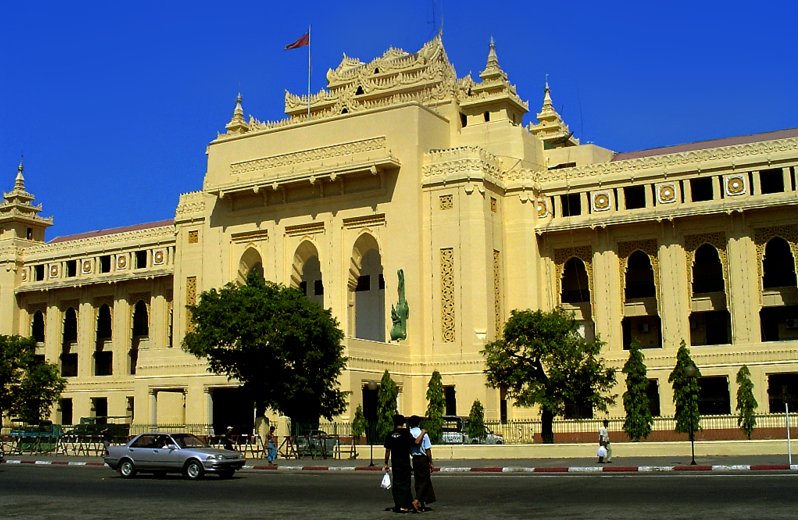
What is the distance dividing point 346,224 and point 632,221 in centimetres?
1522

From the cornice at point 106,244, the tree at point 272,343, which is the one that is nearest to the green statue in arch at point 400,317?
the tree at point 272,343

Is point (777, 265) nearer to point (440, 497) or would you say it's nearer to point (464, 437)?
point (464, 437)

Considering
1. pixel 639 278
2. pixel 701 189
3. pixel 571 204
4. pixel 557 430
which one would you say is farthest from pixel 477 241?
pixel 701 189

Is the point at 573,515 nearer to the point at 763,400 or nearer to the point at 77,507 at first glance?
the point at 77,507

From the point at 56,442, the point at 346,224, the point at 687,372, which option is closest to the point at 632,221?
the point at 346,224

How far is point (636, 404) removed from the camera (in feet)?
128

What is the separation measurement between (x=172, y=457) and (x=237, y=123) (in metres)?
43.9

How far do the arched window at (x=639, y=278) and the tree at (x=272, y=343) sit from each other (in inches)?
773

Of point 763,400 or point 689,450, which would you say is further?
point 763,400

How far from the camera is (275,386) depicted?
41.4 metres

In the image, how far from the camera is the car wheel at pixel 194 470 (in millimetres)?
28047

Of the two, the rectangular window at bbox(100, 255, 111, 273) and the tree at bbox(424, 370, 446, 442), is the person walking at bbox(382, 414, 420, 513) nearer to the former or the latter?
the tree at bbox(424, 370, 446, 442)

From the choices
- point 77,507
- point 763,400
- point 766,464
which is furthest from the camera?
point 763,400

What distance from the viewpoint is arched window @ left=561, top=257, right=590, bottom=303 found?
5581 cm
